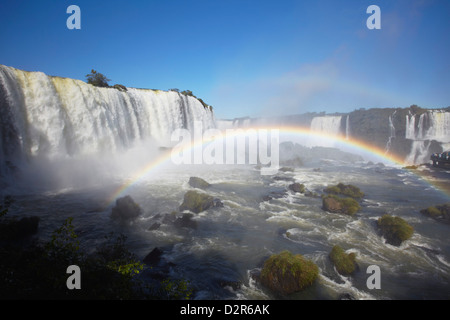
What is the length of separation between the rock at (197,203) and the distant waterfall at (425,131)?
47456mm

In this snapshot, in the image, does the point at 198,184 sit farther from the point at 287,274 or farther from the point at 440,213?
the point at 440,213

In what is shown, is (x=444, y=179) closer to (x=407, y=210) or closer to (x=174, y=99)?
(x=407, y=210)

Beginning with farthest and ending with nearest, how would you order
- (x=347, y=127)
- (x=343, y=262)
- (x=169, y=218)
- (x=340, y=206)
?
(x=347, y=127), (x=340, y=206), (x=169, y=218), (x=343, y=262)

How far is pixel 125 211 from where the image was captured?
1266cm

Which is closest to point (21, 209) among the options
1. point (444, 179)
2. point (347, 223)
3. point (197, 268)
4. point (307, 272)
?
point (197, 268)

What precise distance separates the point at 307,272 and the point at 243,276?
2.44 metres

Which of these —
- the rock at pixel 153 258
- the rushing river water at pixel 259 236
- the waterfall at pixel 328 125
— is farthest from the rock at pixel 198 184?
the waterfall at pixel 328 125

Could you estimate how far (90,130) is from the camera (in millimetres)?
20328

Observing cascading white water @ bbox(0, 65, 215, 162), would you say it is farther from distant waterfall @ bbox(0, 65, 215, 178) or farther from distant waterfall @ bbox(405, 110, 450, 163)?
distant waterfall @ bbox(405, 110, 450, 163)

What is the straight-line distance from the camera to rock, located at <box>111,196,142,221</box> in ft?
41.1

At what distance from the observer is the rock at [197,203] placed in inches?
561

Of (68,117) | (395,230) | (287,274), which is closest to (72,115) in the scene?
(68,117)

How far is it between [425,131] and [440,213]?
39.9 meters

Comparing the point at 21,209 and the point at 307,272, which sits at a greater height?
the point at 21,209
